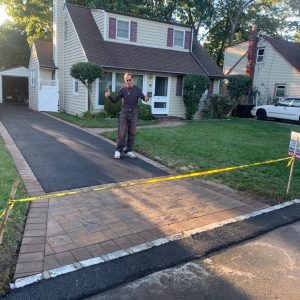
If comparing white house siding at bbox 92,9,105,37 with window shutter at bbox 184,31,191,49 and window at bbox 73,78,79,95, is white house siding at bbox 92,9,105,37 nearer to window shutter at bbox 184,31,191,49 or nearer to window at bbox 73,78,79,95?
window at bbox 73,78,79,95

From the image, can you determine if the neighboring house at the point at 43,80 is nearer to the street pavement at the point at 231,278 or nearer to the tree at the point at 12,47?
the tree at the point at 12,47

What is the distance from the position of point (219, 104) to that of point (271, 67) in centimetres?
966

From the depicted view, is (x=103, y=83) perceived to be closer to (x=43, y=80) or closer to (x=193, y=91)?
(x=193, y=91)

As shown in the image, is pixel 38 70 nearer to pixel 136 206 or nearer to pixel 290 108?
pixel 290 108

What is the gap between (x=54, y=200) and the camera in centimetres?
475

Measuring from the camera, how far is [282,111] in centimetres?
1864

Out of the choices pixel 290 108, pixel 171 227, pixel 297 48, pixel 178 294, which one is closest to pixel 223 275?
pixel 178 294

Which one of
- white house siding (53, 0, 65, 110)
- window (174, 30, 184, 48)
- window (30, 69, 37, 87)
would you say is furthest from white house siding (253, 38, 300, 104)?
window (30, 69, 37, 87)

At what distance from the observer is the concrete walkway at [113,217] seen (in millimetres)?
3357

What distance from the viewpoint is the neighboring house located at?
1905 centimetres

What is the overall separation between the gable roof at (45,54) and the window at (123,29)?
4791mm

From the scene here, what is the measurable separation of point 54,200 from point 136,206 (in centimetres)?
120

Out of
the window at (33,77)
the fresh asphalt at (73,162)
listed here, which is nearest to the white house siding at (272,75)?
the window at (33,77)

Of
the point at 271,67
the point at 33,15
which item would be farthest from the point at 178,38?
the point at 33,15
